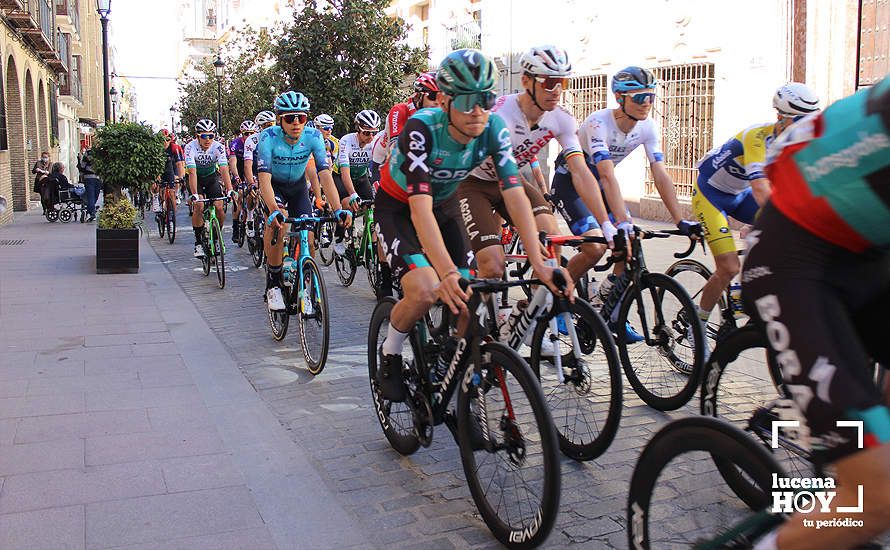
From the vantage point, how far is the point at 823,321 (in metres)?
2.15

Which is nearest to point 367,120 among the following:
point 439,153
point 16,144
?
point 439,153

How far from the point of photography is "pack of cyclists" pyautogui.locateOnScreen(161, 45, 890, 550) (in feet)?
6.80

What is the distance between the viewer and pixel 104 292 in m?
10.4

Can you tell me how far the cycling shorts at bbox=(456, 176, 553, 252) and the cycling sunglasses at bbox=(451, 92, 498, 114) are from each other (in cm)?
123

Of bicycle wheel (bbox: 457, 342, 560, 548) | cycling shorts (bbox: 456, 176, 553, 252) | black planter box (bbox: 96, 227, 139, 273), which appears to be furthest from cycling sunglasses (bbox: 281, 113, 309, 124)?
black planter box (bbox: 96, 227, 139, 273)

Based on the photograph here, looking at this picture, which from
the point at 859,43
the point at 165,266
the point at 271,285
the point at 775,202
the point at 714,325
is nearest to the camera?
the point at 775,202

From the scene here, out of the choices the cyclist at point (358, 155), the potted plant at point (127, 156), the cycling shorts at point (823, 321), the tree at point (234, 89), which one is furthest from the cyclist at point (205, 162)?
the tree at point (234, 89)

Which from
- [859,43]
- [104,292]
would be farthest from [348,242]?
[859,43]

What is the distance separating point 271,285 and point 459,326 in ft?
12.7

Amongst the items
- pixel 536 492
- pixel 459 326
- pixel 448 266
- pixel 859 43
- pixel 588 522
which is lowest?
pixel 588 522

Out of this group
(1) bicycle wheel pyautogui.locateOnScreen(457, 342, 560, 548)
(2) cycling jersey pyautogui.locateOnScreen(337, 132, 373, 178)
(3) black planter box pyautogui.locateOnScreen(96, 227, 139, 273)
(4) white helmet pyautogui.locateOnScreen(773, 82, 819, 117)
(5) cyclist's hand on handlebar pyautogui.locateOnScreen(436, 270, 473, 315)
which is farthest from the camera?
(3) black planter box pyautogui.locateOnScreen(96, 227, 139, 273)

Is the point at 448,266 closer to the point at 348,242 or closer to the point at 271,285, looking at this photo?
the point at 271,285

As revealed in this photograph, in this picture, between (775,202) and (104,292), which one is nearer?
(775,202)

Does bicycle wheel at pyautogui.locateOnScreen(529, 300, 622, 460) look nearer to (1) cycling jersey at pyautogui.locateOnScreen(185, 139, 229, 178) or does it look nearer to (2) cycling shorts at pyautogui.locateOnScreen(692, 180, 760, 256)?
(2) cycling shorts at pyautogui.locateOnScreen(692, 180, 760, 256)
